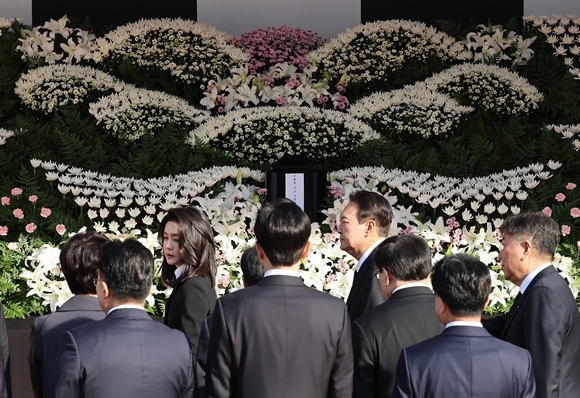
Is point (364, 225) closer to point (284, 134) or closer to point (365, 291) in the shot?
point (365, 291)

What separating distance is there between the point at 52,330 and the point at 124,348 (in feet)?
1.46

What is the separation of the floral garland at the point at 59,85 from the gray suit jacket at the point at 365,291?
477cm

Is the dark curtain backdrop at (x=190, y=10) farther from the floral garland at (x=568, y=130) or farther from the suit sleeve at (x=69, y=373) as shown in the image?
the suit sleeve at (x=69, y=373)

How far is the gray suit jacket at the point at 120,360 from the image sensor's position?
245cm

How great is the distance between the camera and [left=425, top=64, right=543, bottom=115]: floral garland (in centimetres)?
761

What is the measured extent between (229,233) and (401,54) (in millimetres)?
3528

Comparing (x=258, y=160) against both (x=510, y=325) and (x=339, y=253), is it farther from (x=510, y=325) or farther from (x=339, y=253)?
(x=510, y=325)

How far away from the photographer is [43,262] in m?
4.98

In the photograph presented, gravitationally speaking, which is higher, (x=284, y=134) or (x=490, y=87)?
(x=490, y=87)

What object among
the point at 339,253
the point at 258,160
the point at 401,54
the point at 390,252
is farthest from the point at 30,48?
the point at 390,252

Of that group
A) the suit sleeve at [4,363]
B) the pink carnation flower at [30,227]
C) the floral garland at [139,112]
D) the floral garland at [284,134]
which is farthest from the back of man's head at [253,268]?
the floral garland at [139,112]

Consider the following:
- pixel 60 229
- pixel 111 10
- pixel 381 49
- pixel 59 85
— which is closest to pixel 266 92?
pixel 381 49

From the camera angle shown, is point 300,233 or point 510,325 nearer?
point 300,233

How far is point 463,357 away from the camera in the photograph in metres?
2.42
